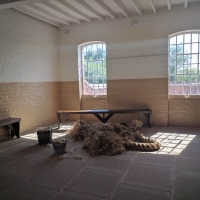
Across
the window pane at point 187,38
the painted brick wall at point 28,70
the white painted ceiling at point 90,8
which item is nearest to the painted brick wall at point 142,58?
the white painted ceiling at point 90,8

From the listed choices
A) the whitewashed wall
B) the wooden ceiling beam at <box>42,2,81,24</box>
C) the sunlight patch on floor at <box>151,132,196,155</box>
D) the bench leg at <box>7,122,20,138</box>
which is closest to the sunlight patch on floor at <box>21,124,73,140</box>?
the bench leg at <box>7,122,20,138</box>

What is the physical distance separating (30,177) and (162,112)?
4.44 meters

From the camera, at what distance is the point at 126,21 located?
6.53 metres

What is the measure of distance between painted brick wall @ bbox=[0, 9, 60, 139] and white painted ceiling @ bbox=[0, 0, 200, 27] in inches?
17.3

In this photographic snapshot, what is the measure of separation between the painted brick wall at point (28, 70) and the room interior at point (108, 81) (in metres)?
0.03

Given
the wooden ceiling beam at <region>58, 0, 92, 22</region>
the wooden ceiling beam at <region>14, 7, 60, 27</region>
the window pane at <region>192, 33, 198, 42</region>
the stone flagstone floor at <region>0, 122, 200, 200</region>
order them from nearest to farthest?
the stone flagstone floor at <region>0, 122, 200, 200</region>, the wooden ceiling beam at <region>58, 0, 92, 22</region>, the wooden ceiling beam at <region>14, 7, 60, 27</region>, the window pane at <region>192, 33, 198, 42</region>

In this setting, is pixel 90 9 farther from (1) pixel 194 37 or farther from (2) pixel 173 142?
(2) pixel 173 142

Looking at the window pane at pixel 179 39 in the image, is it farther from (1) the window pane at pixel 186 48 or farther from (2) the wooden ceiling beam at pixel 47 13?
(2) the wooden ceiling beam at pixel 47 13

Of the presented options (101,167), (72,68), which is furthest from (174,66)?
(101,167)

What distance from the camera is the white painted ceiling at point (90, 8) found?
5.41 metres

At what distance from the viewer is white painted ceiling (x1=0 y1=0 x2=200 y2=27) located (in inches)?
213

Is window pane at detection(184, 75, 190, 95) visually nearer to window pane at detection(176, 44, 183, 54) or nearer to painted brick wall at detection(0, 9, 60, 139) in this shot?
window pane at detection(176, 44, 183, 54)

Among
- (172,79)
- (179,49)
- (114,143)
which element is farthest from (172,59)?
(114,143)

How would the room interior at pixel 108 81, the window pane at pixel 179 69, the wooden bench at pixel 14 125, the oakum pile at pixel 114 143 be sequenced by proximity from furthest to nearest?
1. the window pane at pixel 179 69
2. the wooden bench at pixel 14 125
3. the oakum pile at pixel 114 143
4. the room interior at pixel 108 81
